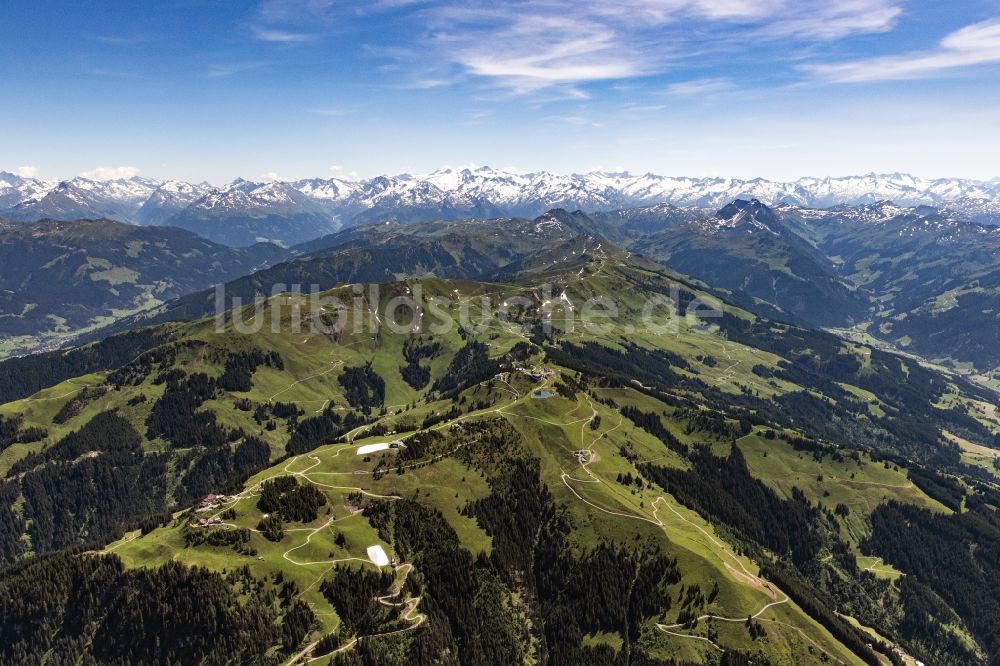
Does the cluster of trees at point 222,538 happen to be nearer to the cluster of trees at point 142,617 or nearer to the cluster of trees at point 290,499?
the cluster of trees at point 142,617

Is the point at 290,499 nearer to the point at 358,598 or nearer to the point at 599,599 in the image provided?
the point at 358,598

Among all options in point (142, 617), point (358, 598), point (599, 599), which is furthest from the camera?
point (599, 599)

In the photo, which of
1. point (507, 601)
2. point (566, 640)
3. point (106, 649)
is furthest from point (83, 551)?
point (566, 640)

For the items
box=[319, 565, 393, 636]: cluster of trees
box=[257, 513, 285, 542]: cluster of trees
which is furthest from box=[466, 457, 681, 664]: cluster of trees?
box=[257, 513, 285, 542]: cluster of trees

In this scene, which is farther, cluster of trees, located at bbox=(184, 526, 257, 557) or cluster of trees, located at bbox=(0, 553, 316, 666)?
cluster of trees, located at bbox=(184, 526, 257, 557)

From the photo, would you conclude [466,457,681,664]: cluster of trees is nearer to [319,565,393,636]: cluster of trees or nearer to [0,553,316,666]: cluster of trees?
[319,565,393,636]: cluster of trees

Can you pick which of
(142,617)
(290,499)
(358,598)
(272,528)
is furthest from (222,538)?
(358,598)

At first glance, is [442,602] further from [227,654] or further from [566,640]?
[227,654]

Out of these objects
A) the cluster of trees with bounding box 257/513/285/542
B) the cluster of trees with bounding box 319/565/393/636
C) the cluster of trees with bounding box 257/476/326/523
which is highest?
the cluster of trees with bounding box 257/476/326/523

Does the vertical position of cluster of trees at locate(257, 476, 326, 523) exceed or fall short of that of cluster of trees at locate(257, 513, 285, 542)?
it exceeds it

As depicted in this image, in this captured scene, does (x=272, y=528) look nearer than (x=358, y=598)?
No
